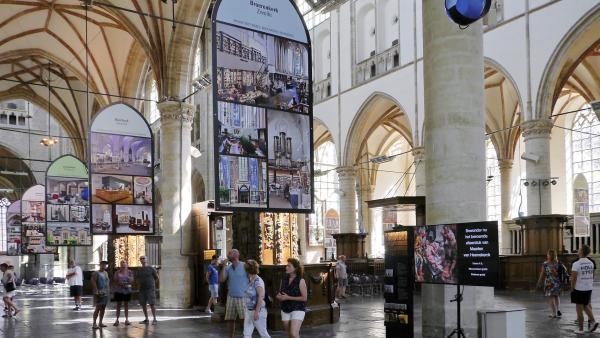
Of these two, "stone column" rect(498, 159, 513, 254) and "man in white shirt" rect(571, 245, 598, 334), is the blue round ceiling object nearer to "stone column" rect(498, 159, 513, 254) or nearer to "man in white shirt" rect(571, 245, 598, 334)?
"man in white shirt" rect(571, 245, 598, 334)

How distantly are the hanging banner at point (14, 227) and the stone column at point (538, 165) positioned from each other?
67.8 ft

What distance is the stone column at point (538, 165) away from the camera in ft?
66.7

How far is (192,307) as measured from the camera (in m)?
17.9

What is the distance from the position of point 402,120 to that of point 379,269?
12008 mm

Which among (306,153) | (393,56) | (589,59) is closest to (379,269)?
(393,56)

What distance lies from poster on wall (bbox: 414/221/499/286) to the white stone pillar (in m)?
21.9

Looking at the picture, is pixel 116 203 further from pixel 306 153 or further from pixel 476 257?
pixel 476 257

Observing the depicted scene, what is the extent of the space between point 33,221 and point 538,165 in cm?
1831

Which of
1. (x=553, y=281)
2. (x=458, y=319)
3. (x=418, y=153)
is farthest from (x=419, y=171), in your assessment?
(x=458, y=319)

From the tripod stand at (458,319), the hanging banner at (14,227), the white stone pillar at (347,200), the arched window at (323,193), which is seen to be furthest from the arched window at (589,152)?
the hanging banner at (14,227)

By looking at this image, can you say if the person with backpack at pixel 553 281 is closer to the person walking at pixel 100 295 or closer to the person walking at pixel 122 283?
the person walking at pixel 122 283

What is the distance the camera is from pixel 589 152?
95.1 ft

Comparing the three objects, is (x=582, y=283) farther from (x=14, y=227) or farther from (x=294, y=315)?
(x=14, y=227)

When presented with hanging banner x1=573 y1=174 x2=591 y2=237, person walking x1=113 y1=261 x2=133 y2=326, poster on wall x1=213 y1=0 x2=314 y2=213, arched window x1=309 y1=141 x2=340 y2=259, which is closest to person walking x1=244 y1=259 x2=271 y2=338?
poster on wall x1=213 y1=0 x2=314 y2=213
